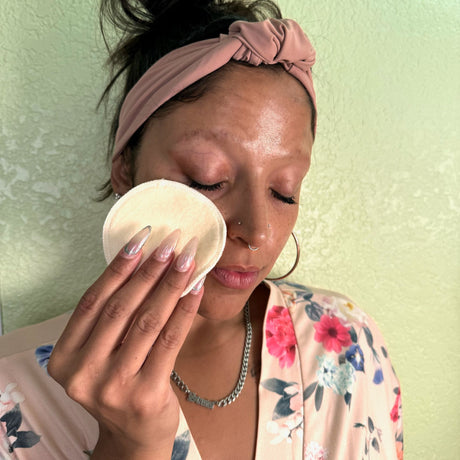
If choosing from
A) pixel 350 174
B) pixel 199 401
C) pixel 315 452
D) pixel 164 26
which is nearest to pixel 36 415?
pixel 199 401

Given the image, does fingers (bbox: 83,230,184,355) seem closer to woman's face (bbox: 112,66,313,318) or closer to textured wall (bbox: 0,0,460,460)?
woman's face (bbox: 112,66,313,318)

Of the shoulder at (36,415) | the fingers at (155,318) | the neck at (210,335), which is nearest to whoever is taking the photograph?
the fingers at (155,318)

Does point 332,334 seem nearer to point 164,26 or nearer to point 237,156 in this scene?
point 237,156

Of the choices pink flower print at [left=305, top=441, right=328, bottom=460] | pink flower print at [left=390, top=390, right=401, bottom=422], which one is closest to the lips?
pink flower print at [left=305, top=441, right=328, bottom=460]

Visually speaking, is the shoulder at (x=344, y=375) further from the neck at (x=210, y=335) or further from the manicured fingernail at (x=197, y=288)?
the manicured fingernail at (x=197, y=288)

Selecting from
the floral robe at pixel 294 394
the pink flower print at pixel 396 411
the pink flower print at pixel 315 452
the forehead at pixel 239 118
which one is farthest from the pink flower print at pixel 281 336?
the forehead at pixel 239 118

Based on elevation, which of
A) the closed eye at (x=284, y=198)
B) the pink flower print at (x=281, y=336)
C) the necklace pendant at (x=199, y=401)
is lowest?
the necklace pendant at (x=199, y=401)

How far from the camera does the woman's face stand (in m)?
0.69

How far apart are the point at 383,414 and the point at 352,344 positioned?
0.15 m

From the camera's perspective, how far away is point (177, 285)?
0.56 metres

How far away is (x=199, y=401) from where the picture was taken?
2.78ft

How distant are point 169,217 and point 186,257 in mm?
84

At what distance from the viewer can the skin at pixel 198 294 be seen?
0.57m

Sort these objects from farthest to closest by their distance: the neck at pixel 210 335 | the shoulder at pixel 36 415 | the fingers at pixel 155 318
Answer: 1. the neck at pixel 210 335
2. the shoulder at pixel 36 415
3. the fingers at pixel 155 318
